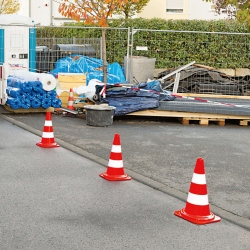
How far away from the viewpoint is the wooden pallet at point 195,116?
13734 millimetres

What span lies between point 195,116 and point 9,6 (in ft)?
90.8

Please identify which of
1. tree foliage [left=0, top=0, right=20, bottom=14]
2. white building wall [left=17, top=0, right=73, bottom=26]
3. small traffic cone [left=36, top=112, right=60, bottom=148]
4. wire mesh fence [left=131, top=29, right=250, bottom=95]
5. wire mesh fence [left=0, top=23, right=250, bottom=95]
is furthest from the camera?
tree foliage [left=0, top=0, right=20, bottom=14]

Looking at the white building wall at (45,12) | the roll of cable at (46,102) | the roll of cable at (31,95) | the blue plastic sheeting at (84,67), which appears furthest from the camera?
the white building wall at (45,12)

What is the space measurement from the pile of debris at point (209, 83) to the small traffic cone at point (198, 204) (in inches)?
424

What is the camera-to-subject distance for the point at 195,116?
13.9 meters

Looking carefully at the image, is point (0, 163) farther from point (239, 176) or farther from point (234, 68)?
point (234, 68)

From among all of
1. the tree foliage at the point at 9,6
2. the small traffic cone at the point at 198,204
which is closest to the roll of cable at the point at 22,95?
the small traffic cone at the point at 198,204

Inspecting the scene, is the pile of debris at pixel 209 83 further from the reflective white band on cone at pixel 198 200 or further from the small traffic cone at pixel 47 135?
the reflective white band on cone at pixel 198 200

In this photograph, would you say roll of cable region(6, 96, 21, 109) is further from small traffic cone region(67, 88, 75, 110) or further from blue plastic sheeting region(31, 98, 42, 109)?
small traffic cone region(67, 88, 75, 110)

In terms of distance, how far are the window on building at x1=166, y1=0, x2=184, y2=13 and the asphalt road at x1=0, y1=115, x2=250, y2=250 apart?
3123 centimetres

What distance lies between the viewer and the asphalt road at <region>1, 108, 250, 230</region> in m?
7.24

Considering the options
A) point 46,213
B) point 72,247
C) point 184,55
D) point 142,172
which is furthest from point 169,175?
point 184,55

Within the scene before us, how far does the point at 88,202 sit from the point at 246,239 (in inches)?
80.9

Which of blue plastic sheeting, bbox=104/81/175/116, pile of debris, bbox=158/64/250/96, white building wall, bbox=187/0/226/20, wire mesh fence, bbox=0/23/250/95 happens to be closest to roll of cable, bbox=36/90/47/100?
blue plastic sheeting, bbox=104/81/175/116
